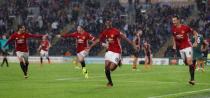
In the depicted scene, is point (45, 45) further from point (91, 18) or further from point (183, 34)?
point (183, 34)

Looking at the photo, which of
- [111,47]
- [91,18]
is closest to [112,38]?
Result: [111,47]

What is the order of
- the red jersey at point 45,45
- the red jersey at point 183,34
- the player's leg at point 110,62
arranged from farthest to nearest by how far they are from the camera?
the red jersey at point 45,45 < the red jersey at point 183,34 < the player's leg at point 110,62

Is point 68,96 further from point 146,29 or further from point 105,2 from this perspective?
point 105,2

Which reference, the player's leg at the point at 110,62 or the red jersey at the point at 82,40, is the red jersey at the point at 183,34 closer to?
the player's leg at the point at 110,62

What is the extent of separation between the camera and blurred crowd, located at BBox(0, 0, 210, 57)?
5072 cm

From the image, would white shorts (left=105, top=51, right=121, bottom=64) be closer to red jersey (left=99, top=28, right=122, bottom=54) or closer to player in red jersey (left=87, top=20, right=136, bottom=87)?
player in red jersey (left=87, top=20, right=136, bottom=87)

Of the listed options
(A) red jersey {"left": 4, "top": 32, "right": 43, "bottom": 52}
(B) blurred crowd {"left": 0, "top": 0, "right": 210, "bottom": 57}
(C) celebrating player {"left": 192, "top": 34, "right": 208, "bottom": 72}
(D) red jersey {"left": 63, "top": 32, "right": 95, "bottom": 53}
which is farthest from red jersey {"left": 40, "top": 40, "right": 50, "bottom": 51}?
(A) red jersey {"left": 4, "top": 32, "right": 43, "bottom": 52}

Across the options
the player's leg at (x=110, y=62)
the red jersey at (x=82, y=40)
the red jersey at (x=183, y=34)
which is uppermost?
the red jersey at (x=183, y=34)

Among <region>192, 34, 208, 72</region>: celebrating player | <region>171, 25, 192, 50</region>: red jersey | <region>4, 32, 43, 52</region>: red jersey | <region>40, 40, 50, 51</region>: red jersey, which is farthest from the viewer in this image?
<region>40, 40, 50, 51</region>: red jersey

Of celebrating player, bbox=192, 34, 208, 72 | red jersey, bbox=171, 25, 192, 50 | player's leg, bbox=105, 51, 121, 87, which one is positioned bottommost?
celebrating player, bbox=192, 34, 208, 72

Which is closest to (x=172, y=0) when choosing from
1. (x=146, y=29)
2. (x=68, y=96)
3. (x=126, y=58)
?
(x=146, y=29)

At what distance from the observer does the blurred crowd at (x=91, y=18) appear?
50.7 metres

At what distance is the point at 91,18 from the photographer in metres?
54.7

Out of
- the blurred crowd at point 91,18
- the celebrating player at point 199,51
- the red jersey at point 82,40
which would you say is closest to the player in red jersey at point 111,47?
the red jersey at point 82,40
